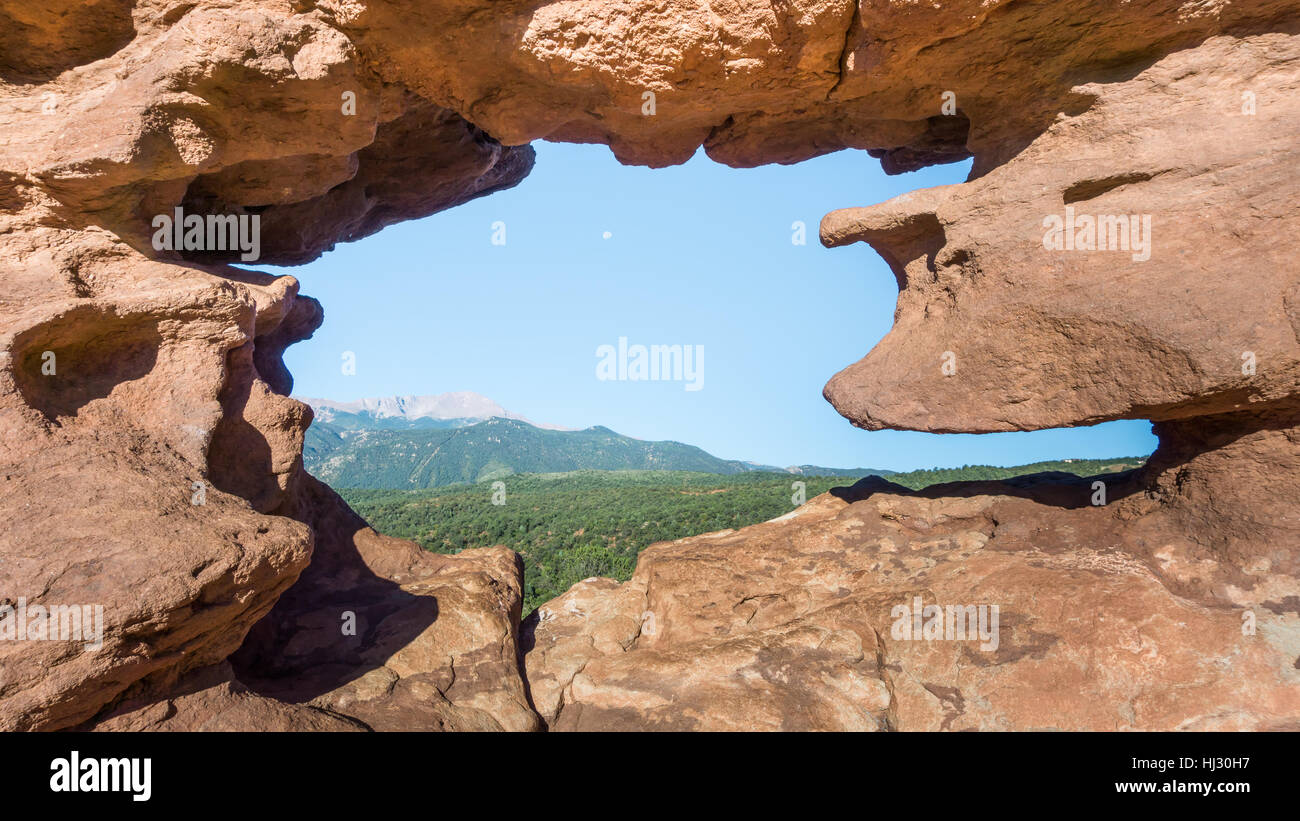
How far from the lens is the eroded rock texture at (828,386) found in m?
4.55

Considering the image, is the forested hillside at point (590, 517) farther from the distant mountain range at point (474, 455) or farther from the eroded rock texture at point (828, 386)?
the distant mountain range at point (474, 455)

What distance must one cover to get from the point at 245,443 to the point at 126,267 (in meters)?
1.65

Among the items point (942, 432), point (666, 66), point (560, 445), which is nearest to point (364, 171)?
point (666, 66)

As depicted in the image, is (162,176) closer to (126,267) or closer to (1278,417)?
(126,267)

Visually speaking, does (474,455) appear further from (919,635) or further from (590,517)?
(919,635)

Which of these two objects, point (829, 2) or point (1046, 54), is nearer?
point (829, 2)

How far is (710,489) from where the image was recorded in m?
25.4

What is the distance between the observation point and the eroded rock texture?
455 centimetres

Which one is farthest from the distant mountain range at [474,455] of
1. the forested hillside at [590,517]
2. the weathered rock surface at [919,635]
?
the weathered rock surface at [919,635]

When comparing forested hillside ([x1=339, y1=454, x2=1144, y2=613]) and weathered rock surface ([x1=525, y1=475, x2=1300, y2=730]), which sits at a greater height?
weathered rock surface ([x1=525, y1=475, x2=1300, y2=730])

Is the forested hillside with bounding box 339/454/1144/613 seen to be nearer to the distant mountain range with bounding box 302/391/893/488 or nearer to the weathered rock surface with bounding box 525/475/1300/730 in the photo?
the weathered rock surface with bounding box 525/475/1300/730

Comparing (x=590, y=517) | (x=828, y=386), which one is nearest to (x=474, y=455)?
(x=590, y=517)

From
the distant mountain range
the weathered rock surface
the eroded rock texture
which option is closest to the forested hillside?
the weathered rock surface

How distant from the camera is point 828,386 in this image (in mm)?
6695
